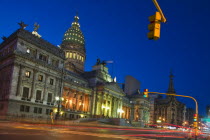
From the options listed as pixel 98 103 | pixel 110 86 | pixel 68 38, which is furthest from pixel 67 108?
pixel 68 38

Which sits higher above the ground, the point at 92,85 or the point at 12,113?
the point at 92,85

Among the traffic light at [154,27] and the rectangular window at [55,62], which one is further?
the rectangular window at [55,62]

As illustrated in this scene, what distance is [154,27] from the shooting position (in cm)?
1003

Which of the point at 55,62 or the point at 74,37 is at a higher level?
the point at 74,37

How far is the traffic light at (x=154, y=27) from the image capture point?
990 centimetres

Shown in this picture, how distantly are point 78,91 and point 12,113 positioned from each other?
2757 cm

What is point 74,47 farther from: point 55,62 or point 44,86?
point 44,86

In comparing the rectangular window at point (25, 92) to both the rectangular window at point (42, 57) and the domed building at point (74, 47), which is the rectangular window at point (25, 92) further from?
the domed building at point (74, 47)

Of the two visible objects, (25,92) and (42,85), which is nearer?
(25,92)

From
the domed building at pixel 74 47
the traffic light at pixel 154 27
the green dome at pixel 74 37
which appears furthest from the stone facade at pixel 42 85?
the green dome at pixel 74 37

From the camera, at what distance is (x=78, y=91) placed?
72375 mm

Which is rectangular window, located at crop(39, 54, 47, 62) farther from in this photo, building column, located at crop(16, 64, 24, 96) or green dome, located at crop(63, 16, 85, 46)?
green dome, located at crop(63, 16, 85, 46)

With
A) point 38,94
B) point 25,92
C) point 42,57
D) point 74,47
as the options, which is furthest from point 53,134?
point 74,47

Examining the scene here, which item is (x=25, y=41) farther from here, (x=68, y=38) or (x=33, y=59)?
(x=68, y=38)
